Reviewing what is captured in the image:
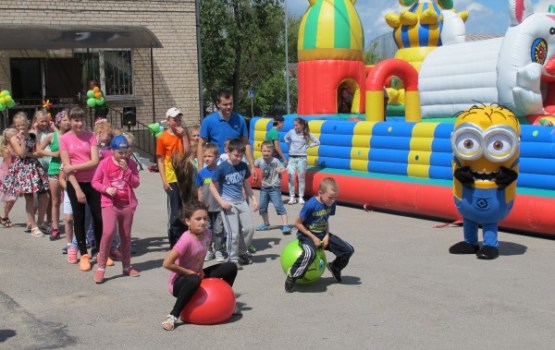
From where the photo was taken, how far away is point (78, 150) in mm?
7820

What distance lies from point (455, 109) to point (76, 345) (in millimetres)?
12514

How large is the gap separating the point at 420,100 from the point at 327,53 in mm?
2411

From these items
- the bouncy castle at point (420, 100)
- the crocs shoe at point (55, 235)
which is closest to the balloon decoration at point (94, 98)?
the bouncy castle at point (420, 100)

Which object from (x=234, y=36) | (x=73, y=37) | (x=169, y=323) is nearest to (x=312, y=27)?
(x=73, y=37)

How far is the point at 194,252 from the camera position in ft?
19.1

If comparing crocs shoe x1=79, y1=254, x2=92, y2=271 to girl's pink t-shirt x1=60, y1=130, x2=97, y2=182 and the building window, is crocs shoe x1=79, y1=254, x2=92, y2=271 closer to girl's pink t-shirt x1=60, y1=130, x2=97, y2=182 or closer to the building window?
girl's pink t-shirt x1=60, y1=130, x2=97, y2=182

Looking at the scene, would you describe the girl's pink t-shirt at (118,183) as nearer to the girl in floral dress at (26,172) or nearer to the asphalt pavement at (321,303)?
the asphalt pavement at (321,303)

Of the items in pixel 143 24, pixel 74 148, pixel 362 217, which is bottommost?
pixel 362 217

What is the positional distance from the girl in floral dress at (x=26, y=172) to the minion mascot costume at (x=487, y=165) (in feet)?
17.1

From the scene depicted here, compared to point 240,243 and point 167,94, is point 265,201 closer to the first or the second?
point 240,243

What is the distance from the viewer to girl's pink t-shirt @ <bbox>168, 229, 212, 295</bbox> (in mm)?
5746

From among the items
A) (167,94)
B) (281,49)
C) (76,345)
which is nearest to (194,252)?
(76,345)

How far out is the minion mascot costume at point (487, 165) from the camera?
7887 millimetres

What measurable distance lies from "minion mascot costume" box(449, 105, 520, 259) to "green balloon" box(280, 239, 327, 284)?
2.15 meters
